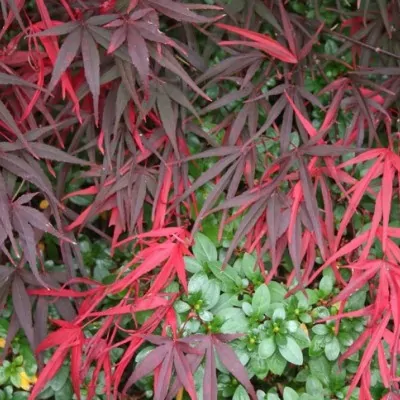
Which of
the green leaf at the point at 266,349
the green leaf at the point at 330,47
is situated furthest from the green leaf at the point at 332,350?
the green leaf at the point at 330,47

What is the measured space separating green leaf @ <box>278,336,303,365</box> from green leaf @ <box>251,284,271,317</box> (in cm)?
7

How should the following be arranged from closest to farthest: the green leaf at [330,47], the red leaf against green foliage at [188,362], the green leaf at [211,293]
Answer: the red leaf against green foliage at [188,362] → the green leaf at [211,293] → the green leaf at [330,47]

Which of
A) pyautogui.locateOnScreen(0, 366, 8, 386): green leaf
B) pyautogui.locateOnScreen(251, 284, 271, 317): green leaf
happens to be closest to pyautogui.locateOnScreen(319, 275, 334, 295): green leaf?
pyautogui.locateOnScreen(251, 284, 271, 317): green leaf

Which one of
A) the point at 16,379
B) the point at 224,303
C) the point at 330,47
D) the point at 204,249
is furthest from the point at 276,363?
the point at 330,47

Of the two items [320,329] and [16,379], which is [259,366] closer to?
[320,329]

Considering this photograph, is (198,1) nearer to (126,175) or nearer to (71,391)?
(126,175)

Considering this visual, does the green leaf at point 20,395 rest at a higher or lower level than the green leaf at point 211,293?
lower

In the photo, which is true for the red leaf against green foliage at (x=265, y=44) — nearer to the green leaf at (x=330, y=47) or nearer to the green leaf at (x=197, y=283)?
the green leaf at (x=330, y=47)

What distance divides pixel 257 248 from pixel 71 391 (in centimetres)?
47

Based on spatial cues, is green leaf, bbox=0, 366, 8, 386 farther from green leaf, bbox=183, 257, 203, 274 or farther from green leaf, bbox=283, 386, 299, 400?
green leaf, bbox=283, 386, 299, 400

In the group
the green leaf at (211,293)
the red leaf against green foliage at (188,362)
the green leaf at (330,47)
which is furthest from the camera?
the green leaf at (330,47)

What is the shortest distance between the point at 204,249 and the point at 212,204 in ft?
0.33

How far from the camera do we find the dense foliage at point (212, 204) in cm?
117

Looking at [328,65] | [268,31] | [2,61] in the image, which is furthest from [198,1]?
[2,61]
